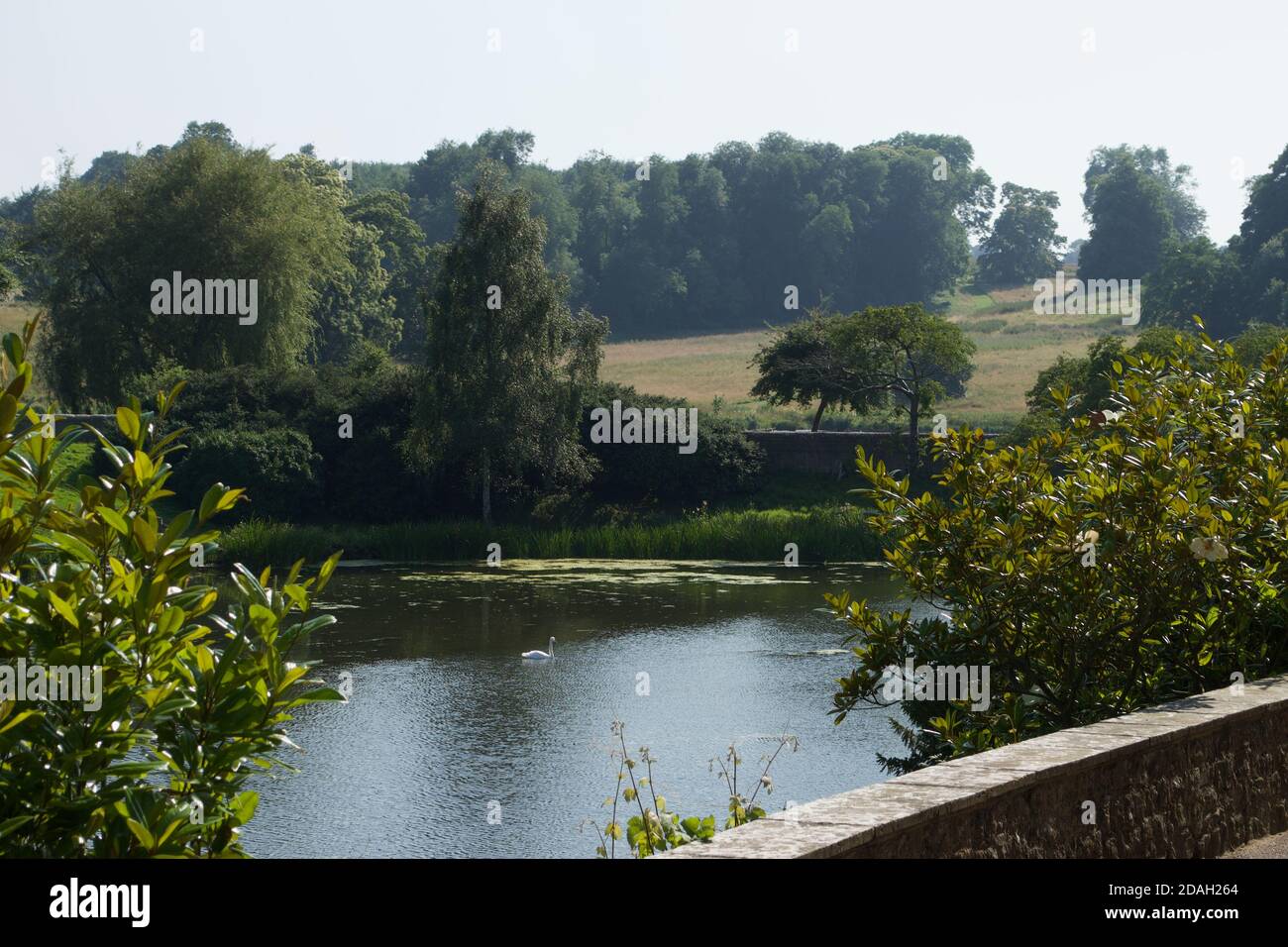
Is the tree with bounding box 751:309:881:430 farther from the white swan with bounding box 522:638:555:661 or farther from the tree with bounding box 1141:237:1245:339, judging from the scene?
the tree with bounding box 1141:237:1245:339

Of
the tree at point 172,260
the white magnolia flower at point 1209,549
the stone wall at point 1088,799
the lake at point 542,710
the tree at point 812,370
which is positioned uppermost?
the tree at point 172,260

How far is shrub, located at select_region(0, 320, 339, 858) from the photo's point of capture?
3457mm

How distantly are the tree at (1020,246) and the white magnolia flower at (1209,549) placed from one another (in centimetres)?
11979

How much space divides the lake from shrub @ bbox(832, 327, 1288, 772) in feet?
14.4

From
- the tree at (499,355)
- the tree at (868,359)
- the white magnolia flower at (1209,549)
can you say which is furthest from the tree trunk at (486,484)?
the white magnolia flower at (1209,549)

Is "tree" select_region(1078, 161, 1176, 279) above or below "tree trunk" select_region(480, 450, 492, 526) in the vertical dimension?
above

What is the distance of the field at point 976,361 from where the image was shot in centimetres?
6744

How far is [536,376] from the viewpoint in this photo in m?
37.9

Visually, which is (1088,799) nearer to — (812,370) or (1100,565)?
(1100,565)

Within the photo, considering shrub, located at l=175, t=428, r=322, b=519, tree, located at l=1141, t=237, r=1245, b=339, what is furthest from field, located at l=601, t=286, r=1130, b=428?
shrub, located at l=175, t=428, r=322, b=519

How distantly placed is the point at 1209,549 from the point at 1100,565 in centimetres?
67

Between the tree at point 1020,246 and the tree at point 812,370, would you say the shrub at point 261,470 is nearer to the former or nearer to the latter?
the tree at point 812,370

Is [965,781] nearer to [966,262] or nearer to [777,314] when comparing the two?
[777,314]
